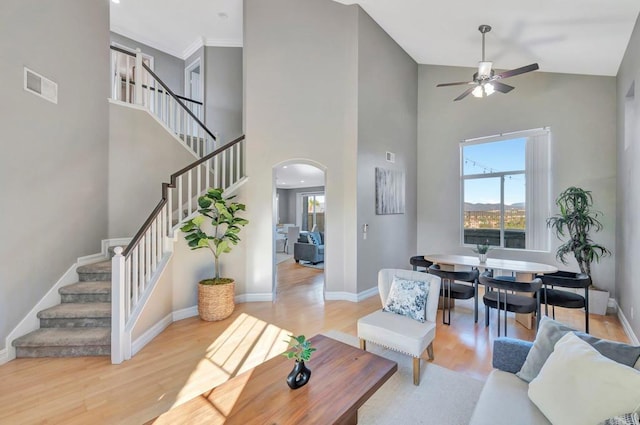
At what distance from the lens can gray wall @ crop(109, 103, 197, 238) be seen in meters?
4.54

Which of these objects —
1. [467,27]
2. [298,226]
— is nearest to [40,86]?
[467,27]

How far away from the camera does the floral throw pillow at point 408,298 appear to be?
2.83m

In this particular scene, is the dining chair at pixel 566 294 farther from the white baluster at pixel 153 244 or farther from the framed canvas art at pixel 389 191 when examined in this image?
the white baluster at pixel 153 244

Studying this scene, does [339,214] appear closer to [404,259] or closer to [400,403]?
[404,259]

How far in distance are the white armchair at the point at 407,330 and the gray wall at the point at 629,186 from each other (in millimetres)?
2236

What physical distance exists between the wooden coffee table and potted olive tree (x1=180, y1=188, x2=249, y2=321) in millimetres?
2040

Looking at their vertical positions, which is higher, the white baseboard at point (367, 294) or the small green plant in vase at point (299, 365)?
the small green plant in vase at point (299, 365)

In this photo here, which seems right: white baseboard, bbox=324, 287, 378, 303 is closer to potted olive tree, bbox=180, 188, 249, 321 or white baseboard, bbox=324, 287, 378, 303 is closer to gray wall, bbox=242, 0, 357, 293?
gray wall, bbox=242, 0, 357, 293

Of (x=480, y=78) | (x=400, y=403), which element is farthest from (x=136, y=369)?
(x=480, y=78)

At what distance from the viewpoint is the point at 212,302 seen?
385 cm

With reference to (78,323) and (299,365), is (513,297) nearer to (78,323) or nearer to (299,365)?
(299,365)

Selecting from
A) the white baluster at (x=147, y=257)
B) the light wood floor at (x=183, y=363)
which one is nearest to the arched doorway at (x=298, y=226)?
the light wood floor at (x=183, y=363)

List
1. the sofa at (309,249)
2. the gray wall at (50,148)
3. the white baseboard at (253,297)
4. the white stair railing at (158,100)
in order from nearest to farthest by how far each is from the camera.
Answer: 1. the gray wall at (50,148)
2. the white baseboard at (253,297)
3. the white stair railing at (158,100)
4. the sofa at (309,249)

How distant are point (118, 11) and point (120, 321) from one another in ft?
20.2
